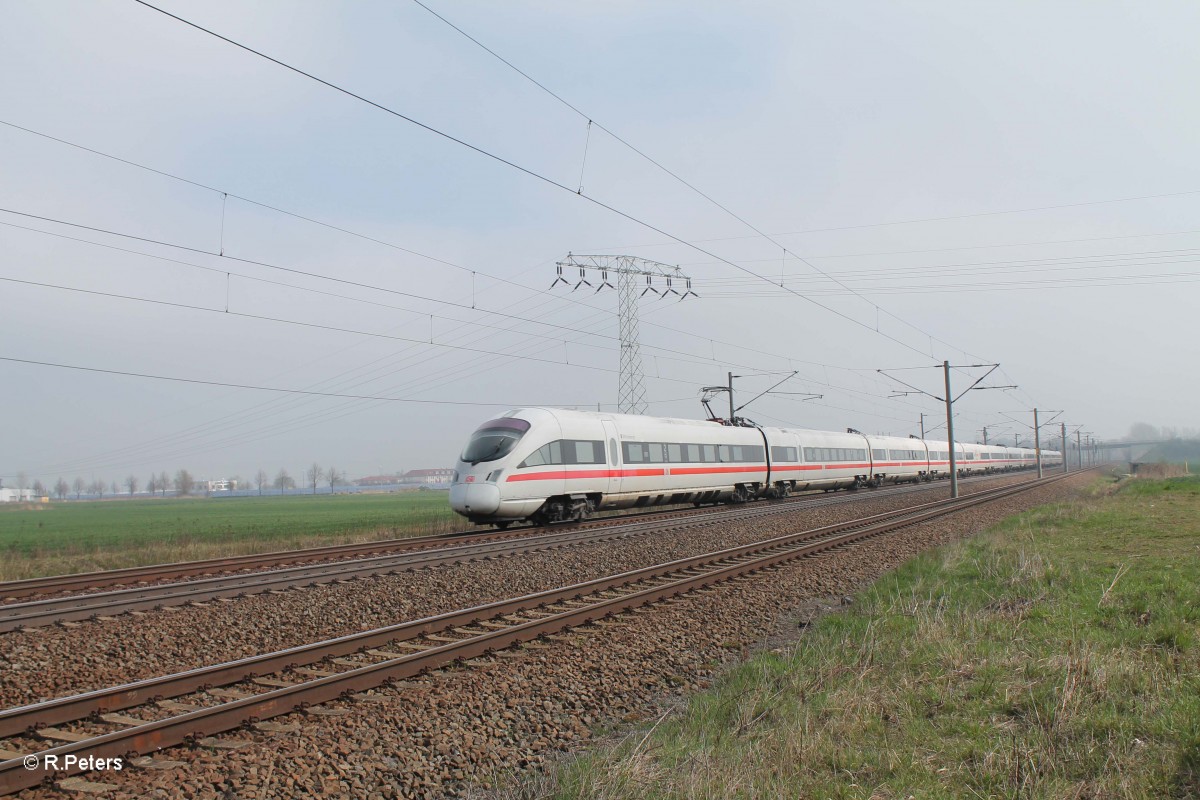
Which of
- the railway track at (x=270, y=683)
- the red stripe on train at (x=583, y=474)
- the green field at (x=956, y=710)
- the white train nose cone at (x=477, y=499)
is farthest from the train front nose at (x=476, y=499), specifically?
the green field at (x=956, y=710)

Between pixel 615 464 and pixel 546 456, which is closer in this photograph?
pixel 546 456

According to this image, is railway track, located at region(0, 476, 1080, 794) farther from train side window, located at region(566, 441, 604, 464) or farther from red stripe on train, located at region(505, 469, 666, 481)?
train side window, located at region(566, 441, 604, 464)

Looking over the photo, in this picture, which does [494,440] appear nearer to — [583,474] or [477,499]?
[477,499]

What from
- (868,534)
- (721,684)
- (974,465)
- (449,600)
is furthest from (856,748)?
(974,465)

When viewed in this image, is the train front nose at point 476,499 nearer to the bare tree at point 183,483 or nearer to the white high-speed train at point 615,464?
the white high-speed train at point 615,464

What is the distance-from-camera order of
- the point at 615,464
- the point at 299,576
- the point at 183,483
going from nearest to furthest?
the point at 299,576, the point at 615,464, the point at 183,483

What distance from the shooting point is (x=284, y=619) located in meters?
9.59

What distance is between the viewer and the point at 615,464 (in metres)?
24.0

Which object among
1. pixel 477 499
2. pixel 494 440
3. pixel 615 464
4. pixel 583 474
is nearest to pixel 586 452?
pixel 583 474

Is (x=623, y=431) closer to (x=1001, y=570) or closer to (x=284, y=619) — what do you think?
(x=1001, y=570)

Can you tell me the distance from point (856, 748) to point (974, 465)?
7164 cm

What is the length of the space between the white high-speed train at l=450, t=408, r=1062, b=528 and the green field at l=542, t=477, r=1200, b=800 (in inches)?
461

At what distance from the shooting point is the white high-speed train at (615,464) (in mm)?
20578

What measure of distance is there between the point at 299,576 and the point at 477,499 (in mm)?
7742
